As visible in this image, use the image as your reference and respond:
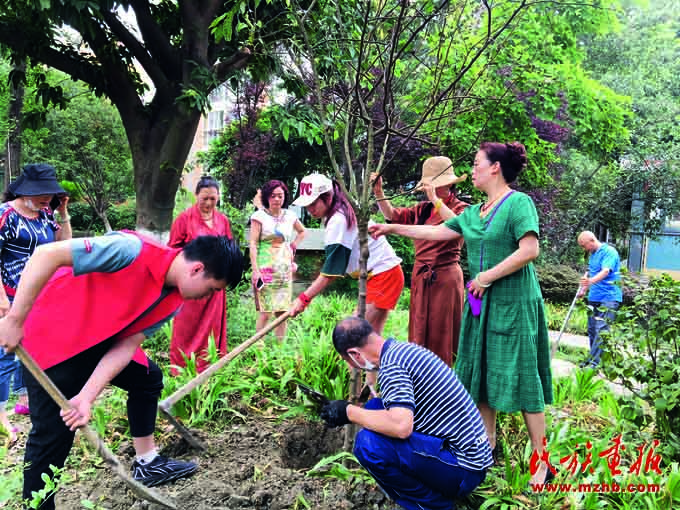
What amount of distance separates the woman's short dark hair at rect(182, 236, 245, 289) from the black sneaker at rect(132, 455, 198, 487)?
1172 millimetres

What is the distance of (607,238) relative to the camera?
1382cm

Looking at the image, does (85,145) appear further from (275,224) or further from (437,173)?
(437,173)

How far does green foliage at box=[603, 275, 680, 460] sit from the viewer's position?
2.86m

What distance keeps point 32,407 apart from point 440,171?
Answer: 2.58 m

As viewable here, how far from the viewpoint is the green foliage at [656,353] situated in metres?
2.86

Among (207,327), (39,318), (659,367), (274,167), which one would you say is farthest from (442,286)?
(274,167)

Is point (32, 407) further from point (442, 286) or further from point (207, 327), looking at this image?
point (442, 286)

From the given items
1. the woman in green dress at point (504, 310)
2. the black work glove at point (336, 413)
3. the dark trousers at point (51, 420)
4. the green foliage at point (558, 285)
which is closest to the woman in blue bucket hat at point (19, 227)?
the dark trousers at point (51, 420)

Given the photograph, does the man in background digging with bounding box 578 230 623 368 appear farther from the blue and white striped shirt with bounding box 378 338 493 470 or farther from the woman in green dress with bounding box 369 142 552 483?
the blue and white striped shirt with bounding box 378 338 493 470

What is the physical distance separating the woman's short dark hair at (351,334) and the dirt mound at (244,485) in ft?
2.56

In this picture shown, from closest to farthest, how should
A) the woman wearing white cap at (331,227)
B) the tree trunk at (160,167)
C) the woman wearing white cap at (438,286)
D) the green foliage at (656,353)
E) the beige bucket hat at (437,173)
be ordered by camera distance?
the green foliage at (656,353) → the woman wearing white cap at (331,227) → the beige bucket hat at (437,173) → the woman wearing white cap at (438,286) → the tree trunk at (160,167)

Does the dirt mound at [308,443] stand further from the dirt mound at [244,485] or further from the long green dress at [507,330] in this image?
the long green dress at [507,330]

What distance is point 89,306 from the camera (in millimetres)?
2350

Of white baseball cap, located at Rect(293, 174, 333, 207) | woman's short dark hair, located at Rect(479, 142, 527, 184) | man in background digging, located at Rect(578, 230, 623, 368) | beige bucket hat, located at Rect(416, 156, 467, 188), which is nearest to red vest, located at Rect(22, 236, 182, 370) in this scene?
white baseball cap, located at Rect(293, 174, 333, 207)
